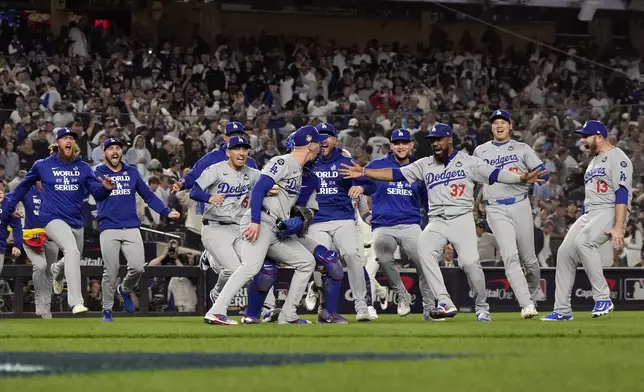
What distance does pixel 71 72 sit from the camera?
29.1m

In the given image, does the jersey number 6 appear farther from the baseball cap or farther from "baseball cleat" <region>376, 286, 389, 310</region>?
"baseball cleat" <region>376, 286, 389, 310</region>

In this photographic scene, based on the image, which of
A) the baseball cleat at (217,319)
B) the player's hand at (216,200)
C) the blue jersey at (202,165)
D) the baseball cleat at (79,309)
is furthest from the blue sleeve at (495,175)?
the baseball cleat at (79,309)

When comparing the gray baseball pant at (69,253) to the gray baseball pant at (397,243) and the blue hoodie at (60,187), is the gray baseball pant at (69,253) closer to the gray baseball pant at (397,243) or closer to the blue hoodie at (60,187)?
the blue hoodie at (60,187)

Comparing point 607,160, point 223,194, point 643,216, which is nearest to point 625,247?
point 643,216

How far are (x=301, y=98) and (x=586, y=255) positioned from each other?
15.8m

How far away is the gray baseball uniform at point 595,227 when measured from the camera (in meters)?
16.0

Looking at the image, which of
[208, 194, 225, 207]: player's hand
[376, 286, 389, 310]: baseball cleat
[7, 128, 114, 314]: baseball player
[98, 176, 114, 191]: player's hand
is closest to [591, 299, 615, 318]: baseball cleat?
[208, 194, 225, 207]: player's hand

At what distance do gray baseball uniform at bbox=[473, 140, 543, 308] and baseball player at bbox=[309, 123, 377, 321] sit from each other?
60.9 inches

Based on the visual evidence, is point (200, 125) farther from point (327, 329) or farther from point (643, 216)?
point (327, 329)

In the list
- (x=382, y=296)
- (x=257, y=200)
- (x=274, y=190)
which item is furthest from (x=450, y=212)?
(x=382, y=296)

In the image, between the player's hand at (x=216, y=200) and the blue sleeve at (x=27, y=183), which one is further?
the blue sleeve at (x=27, y=183)

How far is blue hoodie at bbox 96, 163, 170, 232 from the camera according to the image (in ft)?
55.9

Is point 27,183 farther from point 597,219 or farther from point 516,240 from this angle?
point 597,219

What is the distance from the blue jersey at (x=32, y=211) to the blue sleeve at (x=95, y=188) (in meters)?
1.04
